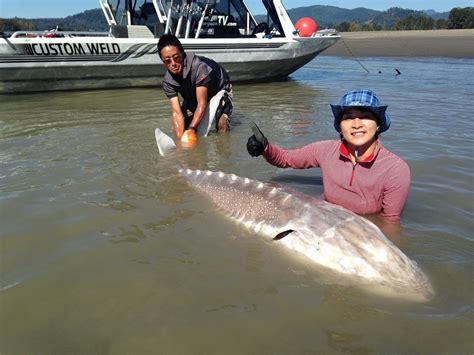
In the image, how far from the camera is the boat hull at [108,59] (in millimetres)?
7797

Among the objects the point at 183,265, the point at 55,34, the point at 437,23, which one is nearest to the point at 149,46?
the point at 55,34

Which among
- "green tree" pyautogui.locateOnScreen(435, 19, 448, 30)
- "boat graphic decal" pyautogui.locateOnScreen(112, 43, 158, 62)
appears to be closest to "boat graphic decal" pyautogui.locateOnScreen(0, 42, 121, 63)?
"boat graphic decal" pyautogui.locateOnScreen(112, 43, 158, 62)

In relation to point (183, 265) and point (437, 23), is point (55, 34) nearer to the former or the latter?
point (183, 265)

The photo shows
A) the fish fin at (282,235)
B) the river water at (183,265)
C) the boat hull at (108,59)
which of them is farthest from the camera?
the boat hull at (108,59)

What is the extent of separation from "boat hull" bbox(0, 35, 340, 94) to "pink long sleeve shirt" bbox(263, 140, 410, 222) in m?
6.20

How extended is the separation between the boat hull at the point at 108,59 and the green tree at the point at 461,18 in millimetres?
35711

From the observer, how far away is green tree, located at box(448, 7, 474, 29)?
3859 centimetres

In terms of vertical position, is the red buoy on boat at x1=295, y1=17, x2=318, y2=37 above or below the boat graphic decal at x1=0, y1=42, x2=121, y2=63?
above

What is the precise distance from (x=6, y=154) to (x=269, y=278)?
324 cm

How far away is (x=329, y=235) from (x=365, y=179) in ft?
1.67

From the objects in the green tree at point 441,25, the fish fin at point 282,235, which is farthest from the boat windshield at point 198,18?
the green tree at point 441,25

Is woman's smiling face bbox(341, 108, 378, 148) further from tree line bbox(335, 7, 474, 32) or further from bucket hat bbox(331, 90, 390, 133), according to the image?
tree line bbox(335, 7, 474, 32)

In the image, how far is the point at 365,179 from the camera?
8.38 ft

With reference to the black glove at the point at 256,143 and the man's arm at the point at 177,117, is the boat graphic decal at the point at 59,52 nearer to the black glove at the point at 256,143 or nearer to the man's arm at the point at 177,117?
the man's arm at the point at 177,117
